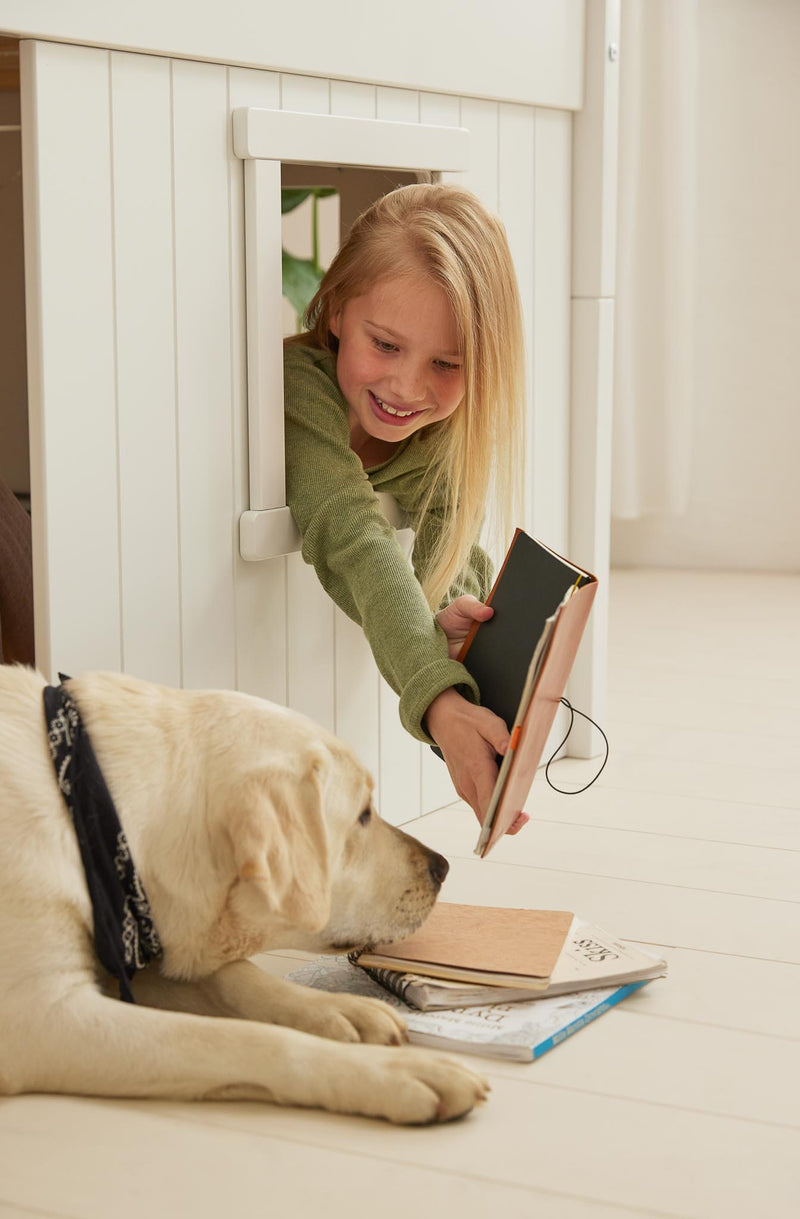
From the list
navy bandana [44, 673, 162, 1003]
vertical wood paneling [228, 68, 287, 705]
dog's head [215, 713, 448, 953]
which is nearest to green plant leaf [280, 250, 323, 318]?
vertical wood paneling [228, 68, 287, 705]

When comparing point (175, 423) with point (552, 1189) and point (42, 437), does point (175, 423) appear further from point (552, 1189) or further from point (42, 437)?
point (552, 1189)

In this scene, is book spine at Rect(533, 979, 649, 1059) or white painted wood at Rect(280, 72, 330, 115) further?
white painted wood at Rect(280, 72, 330, 115)

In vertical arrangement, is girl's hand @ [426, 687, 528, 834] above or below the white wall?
below

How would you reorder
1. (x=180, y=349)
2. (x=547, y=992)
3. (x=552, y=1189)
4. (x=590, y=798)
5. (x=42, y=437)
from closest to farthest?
(x=552, y=1189) → (x=547, y=992) → (x=42, y=437) → (x=180, y=349) → (x=590, y=798)

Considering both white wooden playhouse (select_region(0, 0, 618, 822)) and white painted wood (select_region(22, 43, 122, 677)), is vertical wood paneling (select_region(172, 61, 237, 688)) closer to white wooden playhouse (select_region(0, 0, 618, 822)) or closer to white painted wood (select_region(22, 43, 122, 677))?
white wooden playhouse (select_region(0, 0, 618, 822))

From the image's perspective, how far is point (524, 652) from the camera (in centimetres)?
157

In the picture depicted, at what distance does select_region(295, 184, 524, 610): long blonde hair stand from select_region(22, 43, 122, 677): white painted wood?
0.44 m

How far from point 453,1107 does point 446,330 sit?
1030 millimetres

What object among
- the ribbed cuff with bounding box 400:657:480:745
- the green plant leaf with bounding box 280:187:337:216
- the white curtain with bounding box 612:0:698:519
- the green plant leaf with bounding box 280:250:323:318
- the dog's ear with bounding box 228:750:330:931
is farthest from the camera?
the white curtain with bounding box 612:0:698:519

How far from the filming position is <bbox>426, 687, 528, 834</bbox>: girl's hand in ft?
5.28

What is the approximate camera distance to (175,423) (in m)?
1.72

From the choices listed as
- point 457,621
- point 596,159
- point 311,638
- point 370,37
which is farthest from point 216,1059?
point 596,159

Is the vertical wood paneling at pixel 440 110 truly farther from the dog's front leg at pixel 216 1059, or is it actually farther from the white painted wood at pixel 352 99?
the dog's front leg at pixel 216 1059

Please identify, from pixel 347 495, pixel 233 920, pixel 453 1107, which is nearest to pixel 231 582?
pixel 347 495
